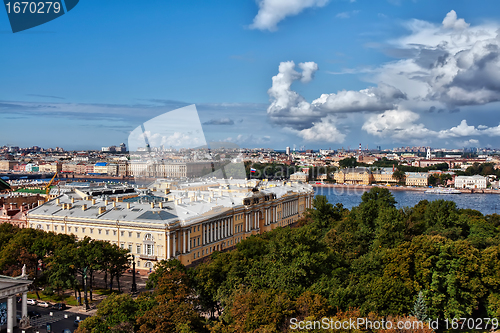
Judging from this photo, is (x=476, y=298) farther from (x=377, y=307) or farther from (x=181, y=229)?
(x=181, y=229)

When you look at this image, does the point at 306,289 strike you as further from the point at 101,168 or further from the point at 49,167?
the point at 49,167

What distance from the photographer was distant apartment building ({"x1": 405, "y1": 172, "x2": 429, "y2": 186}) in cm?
9194

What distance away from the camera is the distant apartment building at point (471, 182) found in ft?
290

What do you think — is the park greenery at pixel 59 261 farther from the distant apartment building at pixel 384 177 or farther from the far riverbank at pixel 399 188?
the distant apartment building at pixel 384 177

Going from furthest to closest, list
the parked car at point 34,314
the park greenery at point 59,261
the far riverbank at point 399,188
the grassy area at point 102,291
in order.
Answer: the far riverbank at point 399,188
the grassy area at point 102,291
the park greenery at point 59,261
the parked car at point 34,314

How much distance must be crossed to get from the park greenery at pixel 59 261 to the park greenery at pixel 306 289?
3.00m

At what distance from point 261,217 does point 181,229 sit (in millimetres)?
10087

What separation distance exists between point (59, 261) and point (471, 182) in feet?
291

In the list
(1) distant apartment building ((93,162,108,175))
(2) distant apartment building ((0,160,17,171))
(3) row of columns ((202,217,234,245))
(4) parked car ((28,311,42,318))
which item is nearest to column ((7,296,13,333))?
(4) parked car ((28,311,42,318))

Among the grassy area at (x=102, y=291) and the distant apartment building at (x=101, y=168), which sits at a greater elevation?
the distant apartment building at (x=101, y=168)

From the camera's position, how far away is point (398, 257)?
A: 1370 centimetres

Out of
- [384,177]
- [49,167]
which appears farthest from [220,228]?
[49,167]

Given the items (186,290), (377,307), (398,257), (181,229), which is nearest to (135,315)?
(186,290)

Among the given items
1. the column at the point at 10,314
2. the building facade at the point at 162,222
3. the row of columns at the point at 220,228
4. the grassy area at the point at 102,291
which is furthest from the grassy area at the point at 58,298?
the row of columns at the point at 220,228
